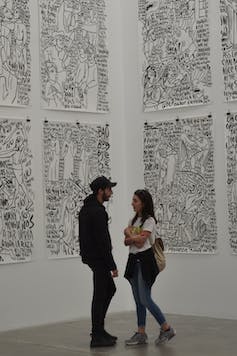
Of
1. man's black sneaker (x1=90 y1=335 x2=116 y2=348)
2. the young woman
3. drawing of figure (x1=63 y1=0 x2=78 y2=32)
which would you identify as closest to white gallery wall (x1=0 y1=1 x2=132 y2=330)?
drawing of figure (x1=63 y1=0 x2=78 y2=32)

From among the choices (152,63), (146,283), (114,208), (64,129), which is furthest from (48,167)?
(146,283)

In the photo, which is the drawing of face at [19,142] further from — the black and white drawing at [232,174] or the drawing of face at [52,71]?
the black and white drawing at [232,174]

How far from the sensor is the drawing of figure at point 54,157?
33.4 ft

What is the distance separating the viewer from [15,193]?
9.77 meters

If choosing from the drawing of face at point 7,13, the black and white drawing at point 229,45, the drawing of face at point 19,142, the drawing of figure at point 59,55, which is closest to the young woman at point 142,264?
the drawing of face at point 19,142

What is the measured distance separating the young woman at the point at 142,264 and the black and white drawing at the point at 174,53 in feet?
8.39

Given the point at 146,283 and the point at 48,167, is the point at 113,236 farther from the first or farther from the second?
the point at 146,283

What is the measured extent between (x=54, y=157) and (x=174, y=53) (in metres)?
2.19

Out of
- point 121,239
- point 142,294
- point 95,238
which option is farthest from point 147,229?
point 121,239

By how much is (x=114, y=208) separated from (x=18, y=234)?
1745mm

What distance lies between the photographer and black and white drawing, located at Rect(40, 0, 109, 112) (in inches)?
406

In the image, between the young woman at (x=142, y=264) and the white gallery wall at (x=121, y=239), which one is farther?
the white gallery wall at (x=121, y=239)

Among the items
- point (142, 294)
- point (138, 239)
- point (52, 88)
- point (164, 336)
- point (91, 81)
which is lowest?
point (164, 336)

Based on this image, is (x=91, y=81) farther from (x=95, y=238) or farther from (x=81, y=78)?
(x=95, y=238)
